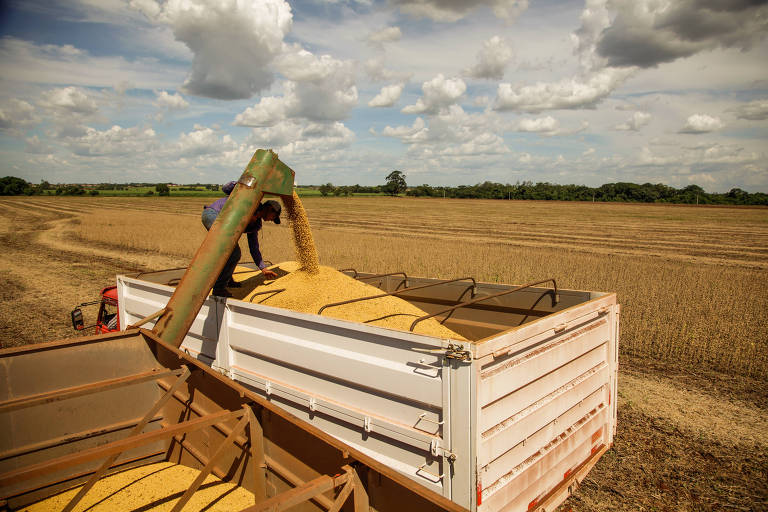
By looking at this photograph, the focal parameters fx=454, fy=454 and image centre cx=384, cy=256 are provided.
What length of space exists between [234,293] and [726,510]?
4603 millimetres

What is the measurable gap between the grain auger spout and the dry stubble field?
332 cm

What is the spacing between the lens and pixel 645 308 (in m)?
8.06

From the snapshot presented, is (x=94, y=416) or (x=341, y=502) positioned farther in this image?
(x=94, y=416)

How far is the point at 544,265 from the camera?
12016 millimetres

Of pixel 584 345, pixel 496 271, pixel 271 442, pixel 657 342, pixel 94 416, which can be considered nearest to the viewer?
pixel 271 442

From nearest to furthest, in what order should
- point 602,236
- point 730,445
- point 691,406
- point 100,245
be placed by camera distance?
point 730,445 < point 691,406 < point 100,245 < point 602,236

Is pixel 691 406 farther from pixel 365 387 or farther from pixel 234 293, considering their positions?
pixel 234 293

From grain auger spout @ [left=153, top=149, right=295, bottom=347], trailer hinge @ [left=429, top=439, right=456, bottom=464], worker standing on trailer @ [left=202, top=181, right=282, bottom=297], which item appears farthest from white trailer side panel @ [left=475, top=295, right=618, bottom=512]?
worker standing on trailer @ [left=202, top=181, right=282, bottom=297]

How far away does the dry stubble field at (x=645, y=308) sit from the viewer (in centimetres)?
376

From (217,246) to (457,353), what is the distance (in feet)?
8.14

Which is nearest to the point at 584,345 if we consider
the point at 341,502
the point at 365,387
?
the point at 365,387

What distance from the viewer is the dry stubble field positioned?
3760 mm

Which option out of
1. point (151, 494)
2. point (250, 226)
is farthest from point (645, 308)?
point (151, 494)

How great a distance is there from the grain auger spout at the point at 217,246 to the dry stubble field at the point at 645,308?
332cm
